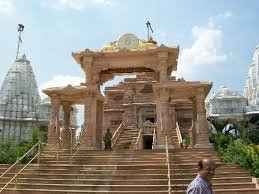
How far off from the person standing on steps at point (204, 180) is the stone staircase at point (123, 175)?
6.81 meters

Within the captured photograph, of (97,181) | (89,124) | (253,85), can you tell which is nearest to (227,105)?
(253,85)

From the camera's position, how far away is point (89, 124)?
19531mm

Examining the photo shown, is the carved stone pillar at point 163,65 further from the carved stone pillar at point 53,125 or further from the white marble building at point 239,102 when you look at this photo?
the white marble building at point 239,102

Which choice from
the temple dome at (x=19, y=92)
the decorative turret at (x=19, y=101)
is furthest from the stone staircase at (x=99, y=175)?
the temple dome at (x=19, y=92)

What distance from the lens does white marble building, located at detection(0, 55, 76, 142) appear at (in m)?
43.2

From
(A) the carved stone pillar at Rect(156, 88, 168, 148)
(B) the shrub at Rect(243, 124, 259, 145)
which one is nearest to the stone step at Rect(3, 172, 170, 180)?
(A) the carved stone pillar at Rect(156, 88, 168, 148)

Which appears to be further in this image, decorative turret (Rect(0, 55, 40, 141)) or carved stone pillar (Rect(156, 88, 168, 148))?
decorative turret (Rect(0, 55, 40, 141))

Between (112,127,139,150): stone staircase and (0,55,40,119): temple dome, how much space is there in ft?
51.5

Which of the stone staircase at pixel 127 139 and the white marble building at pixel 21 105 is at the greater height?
the white marble building at pixel 21 105

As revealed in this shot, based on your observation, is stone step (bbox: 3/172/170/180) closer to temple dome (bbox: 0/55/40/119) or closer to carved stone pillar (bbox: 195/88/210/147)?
carved stone pillar (bbox: 195/88/210/147)

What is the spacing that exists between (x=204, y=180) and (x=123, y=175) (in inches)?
341

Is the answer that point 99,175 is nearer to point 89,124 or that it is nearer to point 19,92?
point 89,124

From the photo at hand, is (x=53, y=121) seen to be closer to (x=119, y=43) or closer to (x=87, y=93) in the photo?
(x=87, y=93)

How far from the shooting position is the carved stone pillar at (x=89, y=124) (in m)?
19.3
